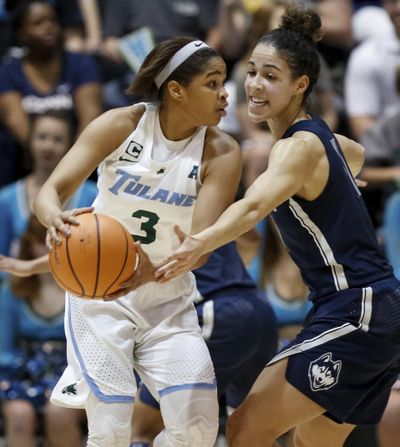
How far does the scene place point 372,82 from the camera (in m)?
7.75

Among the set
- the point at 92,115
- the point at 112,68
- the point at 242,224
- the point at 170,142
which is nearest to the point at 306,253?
the point at 242,224

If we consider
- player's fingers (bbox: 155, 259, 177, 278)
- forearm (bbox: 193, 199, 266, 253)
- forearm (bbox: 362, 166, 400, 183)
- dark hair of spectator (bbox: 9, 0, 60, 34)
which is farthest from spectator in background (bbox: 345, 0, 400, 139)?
player's fingers (bbox: 155, 259, 177, 278)

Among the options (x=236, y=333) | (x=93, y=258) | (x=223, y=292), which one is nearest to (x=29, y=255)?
(x=223, y=292)

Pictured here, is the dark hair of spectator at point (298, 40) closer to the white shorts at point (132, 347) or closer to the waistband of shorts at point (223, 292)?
the white shorts at point (132, 347)

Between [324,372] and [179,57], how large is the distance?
4.69ft

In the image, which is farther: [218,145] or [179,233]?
[218,145]

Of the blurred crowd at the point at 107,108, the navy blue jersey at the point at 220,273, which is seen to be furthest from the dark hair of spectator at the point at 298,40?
the blurred crowd at the point at 107,108

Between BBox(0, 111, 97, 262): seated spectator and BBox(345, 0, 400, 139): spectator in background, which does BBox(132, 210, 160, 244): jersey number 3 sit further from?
BBox(345, 0, 400, 139): spectator in background

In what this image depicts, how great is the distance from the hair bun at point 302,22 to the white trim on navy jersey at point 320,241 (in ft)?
2.42

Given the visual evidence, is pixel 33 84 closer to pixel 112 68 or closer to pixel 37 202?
pixel 112 68

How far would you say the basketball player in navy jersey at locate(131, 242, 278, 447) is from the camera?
17.6 ft

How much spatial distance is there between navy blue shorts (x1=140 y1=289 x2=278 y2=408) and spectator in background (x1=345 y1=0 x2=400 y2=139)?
8.10 ft

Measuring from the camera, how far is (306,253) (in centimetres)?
452

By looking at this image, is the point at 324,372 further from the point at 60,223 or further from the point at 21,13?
the point at 21,13
